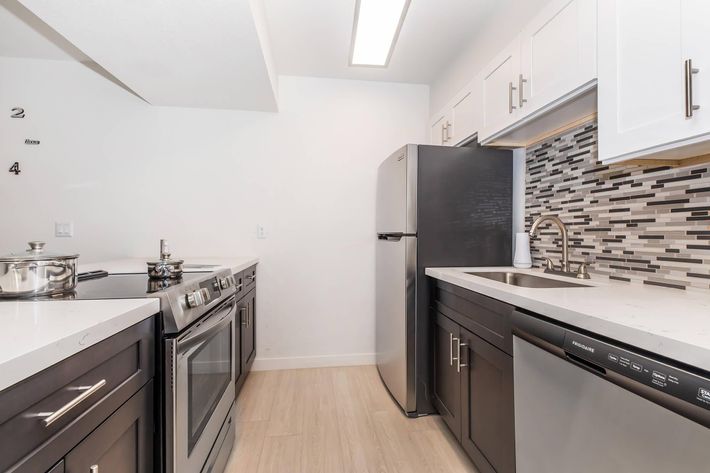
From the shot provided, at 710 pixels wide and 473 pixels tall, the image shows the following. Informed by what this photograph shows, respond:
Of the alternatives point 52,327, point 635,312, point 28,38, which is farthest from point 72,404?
point 28,38

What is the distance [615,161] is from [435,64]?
1888 millimetres

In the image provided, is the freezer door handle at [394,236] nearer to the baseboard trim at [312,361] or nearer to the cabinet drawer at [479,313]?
the cabinet drawer at [479,313]

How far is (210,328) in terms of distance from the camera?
1.26 m

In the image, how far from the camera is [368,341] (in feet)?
9.24

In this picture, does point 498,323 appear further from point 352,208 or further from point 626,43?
point 352,208

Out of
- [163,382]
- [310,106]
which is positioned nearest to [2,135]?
[310,106]

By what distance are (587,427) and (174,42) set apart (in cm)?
239

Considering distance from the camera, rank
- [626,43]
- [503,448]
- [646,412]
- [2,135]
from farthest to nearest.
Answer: [2,135] → [503,448] → [626,43] → [646,412]

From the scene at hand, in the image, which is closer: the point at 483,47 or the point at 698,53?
the point at 698,53

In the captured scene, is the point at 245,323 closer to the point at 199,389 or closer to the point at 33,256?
the point at 199,389

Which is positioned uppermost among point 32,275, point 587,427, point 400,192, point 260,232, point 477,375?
point 400,192

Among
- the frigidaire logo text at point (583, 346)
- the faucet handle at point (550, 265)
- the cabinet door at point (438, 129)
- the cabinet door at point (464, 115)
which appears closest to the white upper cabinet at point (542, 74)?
the cabinet door at point (464, 115)

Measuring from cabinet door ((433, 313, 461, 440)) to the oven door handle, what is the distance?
1101 mm

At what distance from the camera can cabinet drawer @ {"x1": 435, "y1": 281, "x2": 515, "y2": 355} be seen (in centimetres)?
122
